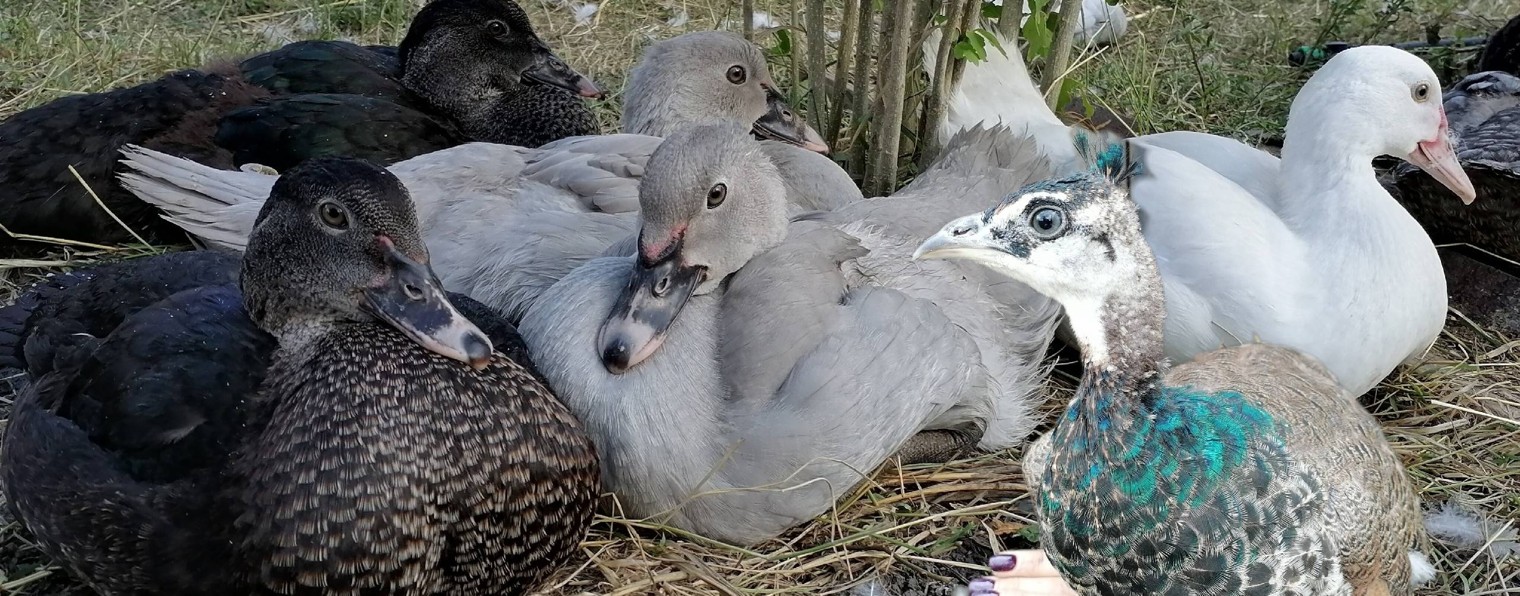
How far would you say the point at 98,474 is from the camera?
268 cm

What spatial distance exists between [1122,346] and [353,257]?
156cm

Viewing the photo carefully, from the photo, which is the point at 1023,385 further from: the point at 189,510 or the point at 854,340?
the point at 189,510

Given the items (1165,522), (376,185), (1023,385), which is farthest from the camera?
(1023,385)

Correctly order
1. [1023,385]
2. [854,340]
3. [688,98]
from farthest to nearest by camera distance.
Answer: [688,98]
[1023,385]
[854,340]

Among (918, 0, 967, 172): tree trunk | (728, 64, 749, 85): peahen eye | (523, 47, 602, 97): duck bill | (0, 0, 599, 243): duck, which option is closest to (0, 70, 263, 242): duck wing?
(0, 0, 599, 243): duck

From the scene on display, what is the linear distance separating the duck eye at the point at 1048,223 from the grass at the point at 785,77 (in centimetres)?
108

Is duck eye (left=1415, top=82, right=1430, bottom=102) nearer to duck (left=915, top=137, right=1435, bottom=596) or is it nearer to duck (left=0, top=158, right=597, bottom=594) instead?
duck (left=915, top=137, right=1435, bottom=596)

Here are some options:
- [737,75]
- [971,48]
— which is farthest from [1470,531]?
[737,75]

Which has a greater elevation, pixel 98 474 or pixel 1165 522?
pixel 1165 522

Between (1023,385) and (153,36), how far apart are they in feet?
13.9

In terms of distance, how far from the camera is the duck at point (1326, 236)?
3.47 meters

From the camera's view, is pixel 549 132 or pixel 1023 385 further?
pixel 549 132

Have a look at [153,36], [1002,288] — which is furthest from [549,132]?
[153,36]

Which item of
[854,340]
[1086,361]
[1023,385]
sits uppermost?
[1086,361]
